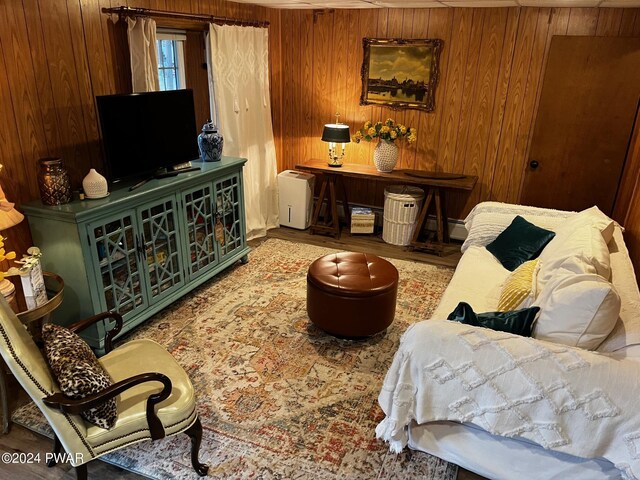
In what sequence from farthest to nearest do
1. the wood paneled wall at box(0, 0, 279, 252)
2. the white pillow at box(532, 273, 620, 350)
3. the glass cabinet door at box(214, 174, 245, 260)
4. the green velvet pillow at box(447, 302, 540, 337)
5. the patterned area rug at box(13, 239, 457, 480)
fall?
1. the glass cabinet door at box(214, 174, 245, 260)
2. the wood paneled wall at box(0, 0, 279, 252)
3. the patterned area rug at box(13, 239, 457, 480)
4. the green velvet pillow at box(447, 302, 540, 337)
5. the white pillow at box(532, 273, 620, 350)

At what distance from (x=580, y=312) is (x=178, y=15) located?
3319mm

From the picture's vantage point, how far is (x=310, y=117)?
521 cm

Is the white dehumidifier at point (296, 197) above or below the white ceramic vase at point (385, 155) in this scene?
below

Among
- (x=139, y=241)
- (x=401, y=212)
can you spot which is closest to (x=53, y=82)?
(x=139, y=241)

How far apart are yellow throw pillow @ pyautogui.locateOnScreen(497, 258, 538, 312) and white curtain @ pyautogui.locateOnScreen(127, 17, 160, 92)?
271 centimetres

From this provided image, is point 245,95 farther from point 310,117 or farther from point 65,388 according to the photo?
point 65,388

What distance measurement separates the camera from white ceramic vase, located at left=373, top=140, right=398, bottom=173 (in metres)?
4.65

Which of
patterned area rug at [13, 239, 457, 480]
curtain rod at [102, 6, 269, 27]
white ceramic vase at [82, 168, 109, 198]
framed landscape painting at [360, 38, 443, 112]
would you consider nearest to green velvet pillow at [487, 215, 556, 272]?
patterned area rug at [13, 239, 457, 480]

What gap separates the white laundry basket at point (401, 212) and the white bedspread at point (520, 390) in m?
2.72

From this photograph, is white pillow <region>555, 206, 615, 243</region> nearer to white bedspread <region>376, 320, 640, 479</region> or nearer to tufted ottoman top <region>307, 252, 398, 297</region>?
tufted ottoman top <region>307, 252, 398, 297</region>

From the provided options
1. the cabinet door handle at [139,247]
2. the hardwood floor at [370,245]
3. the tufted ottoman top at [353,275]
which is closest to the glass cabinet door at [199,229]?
the cabinet door handle at [139,247]

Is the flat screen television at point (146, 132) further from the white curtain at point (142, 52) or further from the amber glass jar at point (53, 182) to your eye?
the amber glass jar at point (53, 182)

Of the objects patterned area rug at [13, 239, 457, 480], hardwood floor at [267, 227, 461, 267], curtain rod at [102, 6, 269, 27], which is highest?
curtain rod at [102, 6, 269, 27]

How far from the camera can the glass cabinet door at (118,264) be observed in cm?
281
